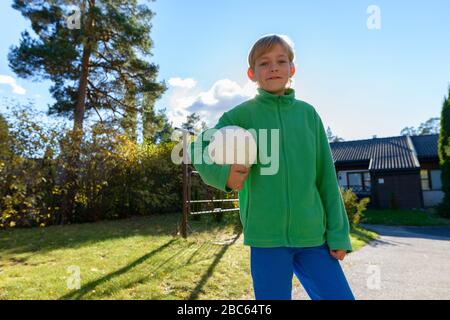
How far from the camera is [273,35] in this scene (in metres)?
1.67

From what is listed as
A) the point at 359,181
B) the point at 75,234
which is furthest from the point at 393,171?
the point at 75,234

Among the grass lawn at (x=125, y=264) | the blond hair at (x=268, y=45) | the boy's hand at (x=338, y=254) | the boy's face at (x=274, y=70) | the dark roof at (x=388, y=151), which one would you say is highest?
the dark roof at (x=388, y=151)

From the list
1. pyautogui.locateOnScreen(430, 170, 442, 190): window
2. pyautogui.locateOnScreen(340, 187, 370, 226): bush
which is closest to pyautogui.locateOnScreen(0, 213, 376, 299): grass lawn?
pyautogui.locateOnScreen(340, 187, 370, 226): bush

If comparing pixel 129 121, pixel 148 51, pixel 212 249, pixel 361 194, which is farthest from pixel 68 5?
pixel 361 194

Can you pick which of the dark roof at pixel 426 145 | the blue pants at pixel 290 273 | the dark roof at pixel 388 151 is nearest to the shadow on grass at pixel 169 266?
the blue pants at pixel 290 273

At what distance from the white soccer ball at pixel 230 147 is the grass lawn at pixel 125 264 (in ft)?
9.30

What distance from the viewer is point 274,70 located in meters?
→ 1.63

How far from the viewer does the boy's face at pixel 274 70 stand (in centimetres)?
164

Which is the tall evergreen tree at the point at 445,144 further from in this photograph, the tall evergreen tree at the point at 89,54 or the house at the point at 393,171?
the tall evergreen tree at the point at 89,54

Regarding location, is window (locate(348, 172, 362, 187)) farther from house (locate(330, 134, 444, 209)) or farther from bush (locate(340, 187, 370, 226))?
bush (locate(340, 187, 370, 226))

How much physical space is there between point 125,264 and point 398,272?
167 inches

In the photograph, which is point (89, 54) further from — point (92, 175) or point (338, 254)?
point (338, 254)
